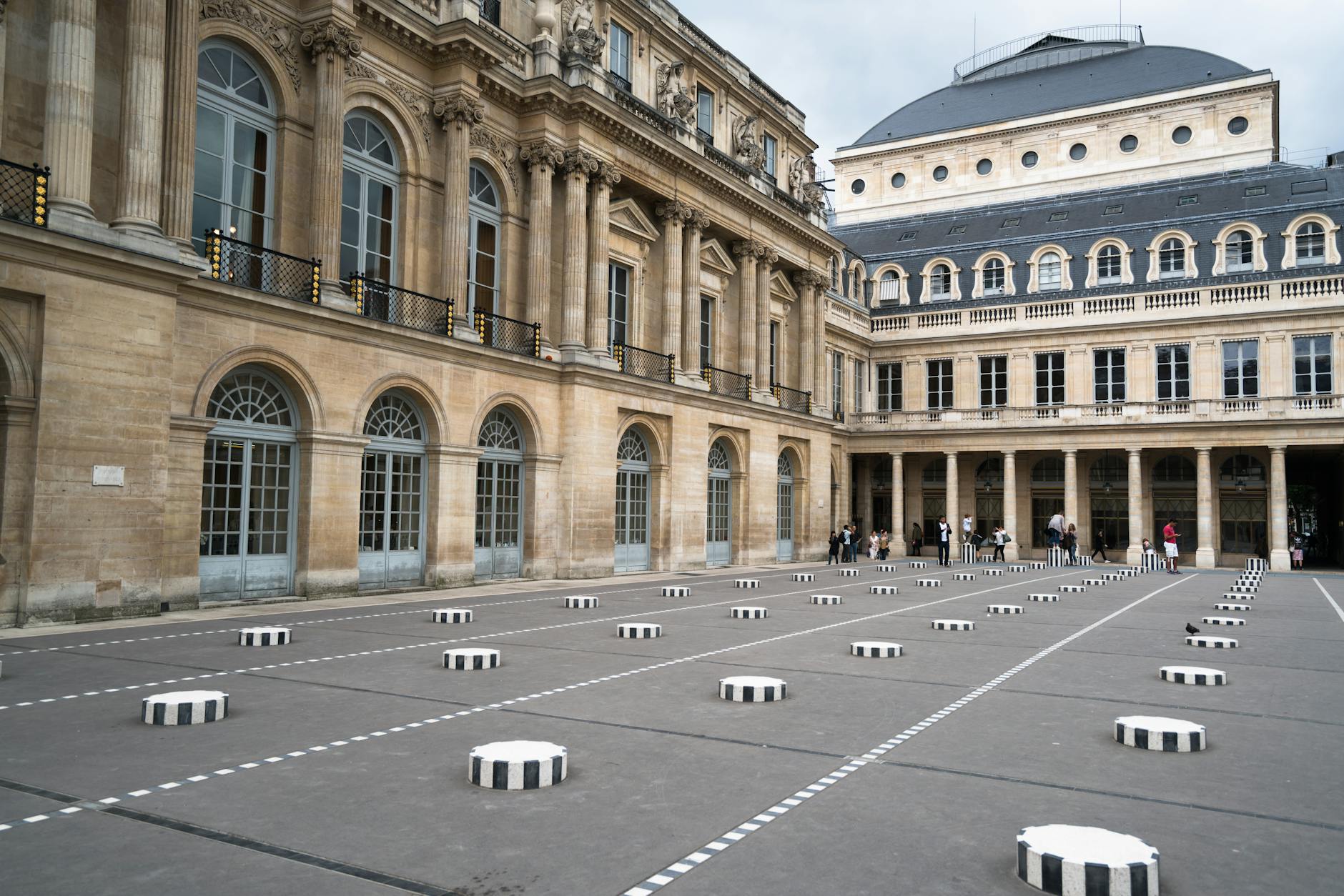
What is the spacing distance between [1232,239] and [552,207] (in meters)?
35.5

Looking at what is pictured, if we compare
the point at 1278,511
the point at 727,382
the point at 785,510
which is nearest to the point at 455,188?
the point at 727,382

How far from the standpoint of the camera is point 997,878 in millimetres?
4992

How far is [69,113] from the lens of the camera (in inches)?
632

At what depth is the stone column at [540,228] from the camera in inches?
1112

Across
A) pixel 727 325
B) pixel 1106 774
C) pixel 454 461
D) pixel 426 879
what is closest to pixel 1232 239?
pixel 727 325

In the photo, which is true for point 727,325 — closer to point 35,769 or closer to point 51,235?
point 51,235

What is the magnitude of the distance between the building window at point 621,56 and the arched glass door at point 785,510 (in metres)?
16.1

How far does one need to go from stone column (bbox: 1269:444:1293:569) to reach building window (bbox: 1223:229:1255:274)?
9.05 metres

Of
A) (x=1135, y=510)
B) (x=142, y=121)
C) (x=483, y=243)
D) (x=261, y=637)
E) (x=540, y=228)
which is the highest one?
(x=540, y=228)

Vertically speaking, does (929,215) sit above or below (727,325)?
above

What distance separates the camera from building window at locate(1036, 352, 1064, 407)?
50.6 meters

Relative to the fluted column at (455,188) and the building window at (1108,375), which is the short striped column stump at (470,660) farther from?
the building window at (1108,375)

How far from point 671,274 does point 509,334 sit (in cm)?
823

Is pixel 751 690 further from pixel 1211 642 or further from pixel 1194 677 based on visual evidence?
pixel 1211 642
